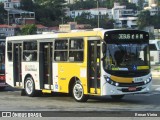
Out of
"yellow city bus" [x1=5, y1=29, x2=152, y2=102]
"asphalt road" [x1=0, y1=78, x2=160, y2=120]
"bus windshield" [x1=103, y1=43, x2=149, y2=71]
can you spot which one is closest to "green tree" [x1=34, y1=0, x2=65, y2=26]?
"yellow city bus" [x1=5, y1=29, x2=152, y2=102]

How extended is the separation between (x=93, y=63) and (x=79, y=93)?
1.19m

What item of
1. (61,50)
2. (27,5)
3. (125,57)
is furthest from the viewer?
(27,5)

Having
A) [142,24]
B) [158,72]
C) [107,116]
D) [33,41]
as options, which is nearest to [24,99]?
[33,41]

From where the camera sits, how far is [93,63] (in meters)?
15.6

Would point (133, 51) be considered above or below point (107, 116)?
above

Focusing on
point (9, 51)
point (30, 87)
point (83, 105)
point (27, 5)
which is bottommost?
point (83, 105)

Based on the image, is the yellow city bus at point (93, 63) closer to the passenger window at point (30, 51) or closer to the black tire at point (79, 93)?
the black tire at point (79, 93)

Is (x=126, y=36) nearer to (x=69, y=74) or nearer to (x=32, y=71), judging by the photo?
(x=69, y=74)

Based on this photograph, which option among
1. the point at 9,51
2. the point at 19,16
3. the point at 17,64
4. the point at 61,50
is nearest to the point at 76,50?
the point at 61,50

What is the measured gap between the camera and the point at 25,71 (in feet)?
62.0

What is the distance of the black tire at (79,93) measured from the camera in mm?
16000

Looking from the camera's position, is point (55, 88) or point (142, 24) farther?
point (142, 24)

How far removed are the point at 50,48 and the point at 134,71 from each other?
3.49m

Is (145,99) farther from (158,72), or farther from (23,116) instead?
(158,72)
